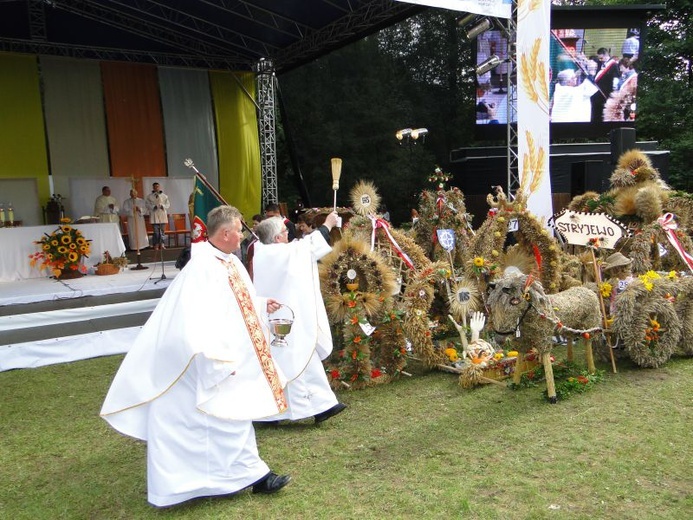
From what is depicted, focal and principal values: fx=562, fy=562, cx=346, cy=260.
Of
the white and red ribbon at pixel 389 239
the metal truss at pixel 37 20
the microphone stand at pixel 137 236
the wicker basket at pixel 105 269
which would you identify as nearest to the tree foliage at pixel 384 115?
the metal truss at pixel 37 20

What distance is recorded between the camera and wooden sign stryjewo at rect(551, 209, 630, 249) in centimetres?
585

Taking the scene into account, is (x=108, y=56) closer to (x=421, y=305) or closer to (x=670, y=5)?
(x=421, y=305)

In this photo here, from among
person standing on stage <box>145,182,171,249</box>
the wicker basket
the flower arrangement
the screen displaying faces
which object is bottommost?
the wicker basket

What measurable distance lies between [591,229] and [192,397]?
15.3ft

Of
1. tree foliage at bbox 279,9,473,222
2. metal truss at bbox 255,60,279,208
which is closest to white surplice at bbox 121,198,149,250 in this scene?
metal truss at bbox 255,60,279,208

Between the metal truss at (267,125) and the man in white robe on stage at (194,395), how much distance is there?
11.9 metres

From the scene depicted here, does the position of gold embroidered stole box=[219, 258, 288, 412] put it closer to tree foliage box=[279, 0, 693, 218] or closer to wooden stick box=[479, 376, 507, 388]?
wooden stick box=[479, 376, 507, 388]

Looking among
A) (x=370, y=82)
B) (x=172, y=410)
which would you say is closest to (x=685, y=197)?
(x=172, y=410)

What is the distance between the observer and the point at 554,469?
142 inches

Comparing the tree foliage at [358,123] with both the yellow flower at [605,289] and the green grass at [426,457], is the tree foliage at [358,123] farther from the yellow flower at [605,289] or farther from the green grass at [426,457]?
the green grass at [426,457]

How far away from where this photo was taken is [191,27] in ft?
41.1

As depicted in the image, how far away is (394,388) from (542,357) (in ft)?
4.58

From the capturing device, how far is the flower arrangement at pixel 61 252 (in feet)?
29.8

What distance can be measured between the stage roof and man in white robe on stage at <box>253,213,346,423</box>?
7321 mm
